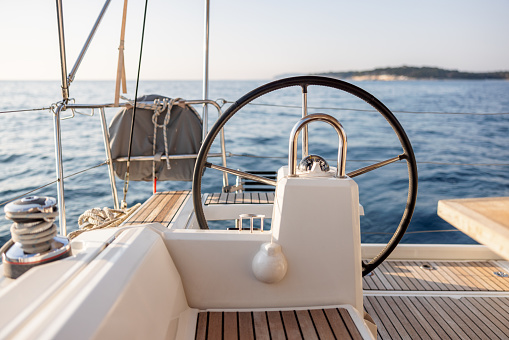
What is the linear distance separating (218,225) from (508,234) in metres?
3.78

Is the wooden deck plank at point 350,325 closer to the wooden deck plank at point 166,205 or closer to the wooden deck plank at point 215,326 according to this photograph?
the wooden deck plank at point 215,326

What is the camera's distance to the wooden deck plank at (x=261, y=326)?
895mm

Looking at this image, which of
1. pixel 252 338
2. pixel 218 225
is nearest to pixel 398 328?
pixel 252 338

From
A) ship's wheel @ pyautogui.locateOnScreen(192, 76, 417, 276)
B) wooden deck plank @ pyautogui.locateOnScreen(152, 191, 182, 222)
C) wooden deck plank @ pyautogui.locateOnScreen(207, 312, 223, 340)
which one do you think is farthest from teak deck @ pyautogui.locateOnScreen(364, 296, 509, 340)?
wooden deck plank @ pyautogui.locateOnScreen(152, 191, 182, 222)

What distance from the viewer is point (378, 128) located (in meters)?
9.47

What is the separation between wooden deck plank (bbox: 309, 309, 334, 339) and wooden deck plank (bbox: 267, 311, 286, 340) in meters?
0.08

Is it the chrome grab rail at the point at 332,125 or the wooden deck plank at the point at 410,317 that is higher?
the chrome grab rail at the point at 332,125

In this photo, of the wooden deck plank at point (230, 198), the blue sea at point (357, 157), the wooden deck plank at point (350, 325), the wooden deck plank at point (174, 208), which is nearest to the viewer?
the wooden deck plank at point (350, 325)

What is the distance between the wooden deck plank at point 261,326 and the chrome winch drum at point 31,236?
445 mm

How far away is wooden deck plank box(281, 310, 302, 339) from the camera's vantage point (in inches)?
35.3

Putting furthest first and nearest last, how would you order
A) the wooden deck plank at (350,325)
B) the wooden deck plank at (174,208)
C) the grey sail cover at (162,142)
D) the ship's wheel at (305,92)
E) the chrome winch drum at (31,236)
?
1. the grey sail cover at (162,142)
2. the wooden deck plank at (174,208)
3. the ship's wheel at (305,92)
4. the wooden deck plank at (350,325)
5. the chrome winch drum at (31,236)

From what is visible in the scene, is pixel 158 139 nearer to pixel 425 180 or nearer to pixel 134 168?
pixel 134 168

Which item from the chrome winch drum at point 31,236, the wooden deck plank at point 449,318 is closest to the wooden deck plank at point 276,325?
the chrome winch drum at point 31,236

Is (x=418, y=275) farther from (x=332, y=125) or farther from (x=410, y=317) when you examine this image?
(x=332, y=125)
